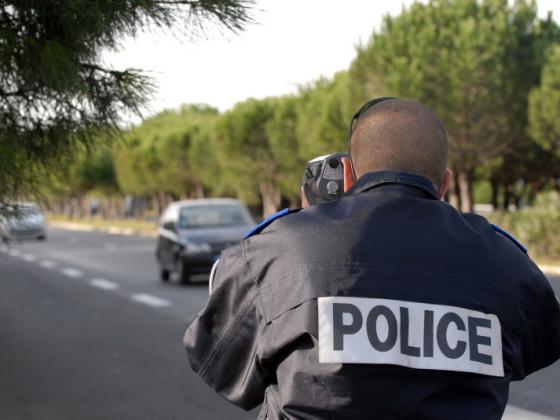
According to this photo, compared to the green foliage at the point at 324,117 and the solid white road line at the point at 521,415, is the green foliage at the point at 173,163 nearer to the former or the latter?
the green foliage at the point at 324,117

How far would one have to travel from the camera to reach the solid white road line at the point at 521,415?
5926mm

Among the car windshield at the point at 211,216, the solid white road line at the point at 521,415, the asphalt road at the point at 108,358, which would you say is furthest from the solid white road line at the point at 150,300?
the solid white road line at the point at 521,415

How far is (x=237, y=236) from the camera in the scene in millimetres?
16328

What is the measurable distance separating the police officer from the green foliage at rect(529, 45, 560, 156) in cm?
2436

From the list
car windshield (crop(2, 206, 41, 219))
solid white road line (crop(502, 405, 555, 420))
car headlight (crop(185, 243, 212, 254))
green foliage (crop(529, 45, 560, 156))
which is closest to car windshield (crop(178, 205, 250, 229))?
car headlight (crop(185, 243, 212, 254))

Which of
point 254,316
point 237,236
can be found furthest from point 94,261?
point 254,316

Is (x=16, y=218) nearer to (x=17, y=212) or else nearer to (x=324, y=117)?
(x=17, y=212)

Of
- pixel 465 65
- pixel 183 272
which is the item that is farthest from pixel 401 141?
pixel 465 65

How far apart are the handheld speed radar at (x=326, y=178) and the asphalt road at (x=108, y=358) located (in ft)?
13.1

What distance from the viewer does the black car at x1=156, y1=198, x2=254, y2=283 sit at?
16.2 meters

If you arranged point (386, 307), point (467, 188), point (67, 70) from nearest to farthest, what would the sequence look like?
1. point (386, 307)
2. point (67, 70)
3. point (467, 188)

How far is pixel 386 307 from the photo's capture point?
1.96 metres

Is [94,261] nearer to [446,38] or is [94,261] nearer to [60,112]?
[446,38]

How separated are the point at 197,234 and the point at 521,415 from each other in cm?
1096
